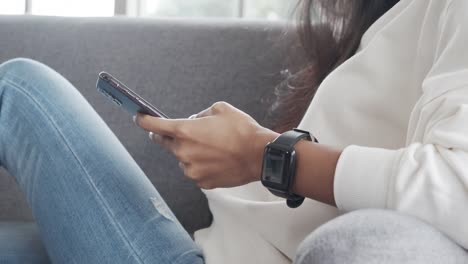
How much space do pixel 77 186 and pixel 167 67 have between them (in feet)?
2.09

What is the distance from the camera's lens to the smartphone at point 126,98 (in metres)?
0.82

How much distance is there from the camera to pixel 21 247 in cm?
105

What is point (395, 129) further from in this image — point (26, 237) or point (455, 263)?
point (26, 237)

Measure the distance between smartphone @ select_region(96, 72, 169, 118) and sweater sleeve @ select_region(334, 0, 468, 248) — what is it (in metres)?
0.26

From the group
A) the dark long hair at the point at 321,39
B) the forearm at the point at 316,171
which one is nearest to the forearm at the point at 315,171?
the forearm at the point at 316,171

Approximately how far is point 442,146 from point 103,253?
0.41 m

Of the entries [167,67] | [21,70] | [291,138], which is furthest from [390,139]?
[167,67]

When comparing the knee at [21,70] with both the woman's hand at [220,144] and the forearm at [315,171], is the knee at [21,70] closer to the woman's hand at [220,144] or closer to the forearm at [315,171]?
the woman's hand at [220,144]

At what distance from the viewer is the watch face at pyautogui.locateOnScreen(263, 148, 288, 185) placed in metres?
0.68

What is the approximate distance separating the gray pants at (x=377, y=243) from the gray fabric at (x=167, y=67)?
0.90 m

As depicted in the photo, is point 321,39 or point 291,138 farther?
point 321,39

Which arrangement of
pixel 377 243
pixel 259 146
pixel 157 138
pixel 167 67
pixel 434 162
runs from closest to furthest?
pixel 377 243, pixel 434 162, pixel 259 146, pixel 157 138, pixel 167 67

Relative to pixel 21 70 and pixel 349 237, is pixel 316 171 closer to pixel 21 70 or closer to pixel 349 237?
pixel 349 237

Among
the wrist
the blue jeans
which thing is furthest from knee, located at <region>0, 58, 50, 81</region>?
the wrist
